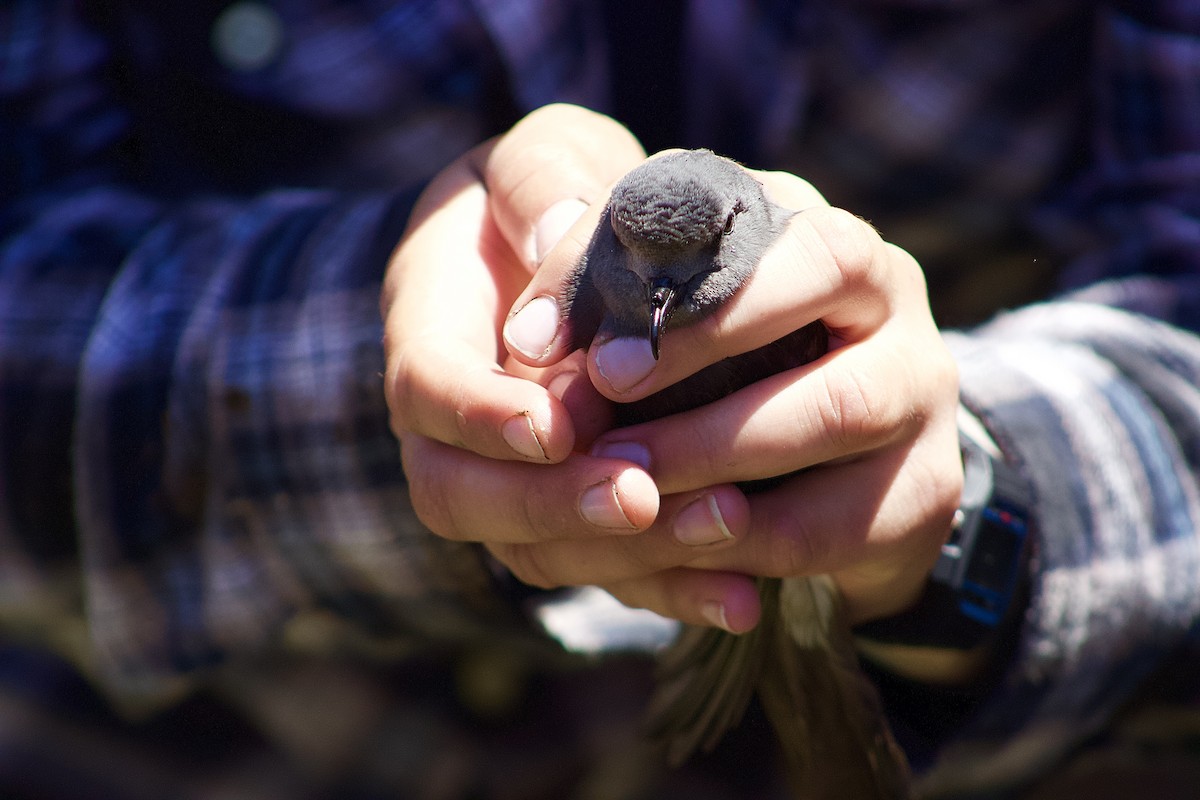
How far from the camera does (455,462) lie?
1.34 meters

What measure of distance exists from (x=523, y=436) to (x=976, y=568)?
35.2 inches

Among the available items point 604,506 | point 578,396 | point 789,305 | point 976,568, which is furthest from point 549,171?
Result: point 976,568

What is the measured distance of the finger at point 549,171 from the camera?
1448 mm

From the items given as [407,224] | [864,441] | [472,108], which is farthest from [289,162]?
[864,441]

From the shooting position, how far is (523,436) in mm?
1209

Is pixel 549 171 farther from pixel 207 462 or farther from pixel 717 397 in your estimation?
pixel 207 462

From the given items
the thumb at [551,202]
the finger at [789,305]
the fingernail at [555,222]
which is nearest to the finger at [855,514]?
the finger at [789,305]

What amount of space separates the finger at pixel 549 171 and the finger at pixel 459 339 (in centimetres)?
7

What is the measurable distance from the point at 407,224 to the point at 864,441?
38.9 inches

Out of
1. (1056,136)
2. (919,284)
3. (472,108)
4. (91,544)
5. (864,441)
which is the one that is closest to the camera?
(864,441)

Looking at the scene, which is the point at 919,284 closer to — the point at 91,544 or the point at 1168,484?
the point at 1168,484

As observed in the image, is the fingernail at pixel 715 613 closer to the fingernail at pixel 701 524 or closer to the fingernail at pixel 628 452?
the fingernail at pixel 701 524

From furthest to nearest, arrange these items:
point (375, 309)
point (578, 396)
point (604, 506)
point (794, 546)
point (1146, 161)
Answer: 1. point (1146, 161)
2. point (375, 309)
3. point (578, 396)
4. point (794, 546)
5. point (604, 506)

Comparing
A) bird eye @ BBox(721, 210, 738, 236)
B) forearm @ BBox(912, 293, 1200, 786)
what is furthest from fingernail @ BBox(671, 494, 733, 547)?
forearm @ BBox(912, 293, 1200, 786)
